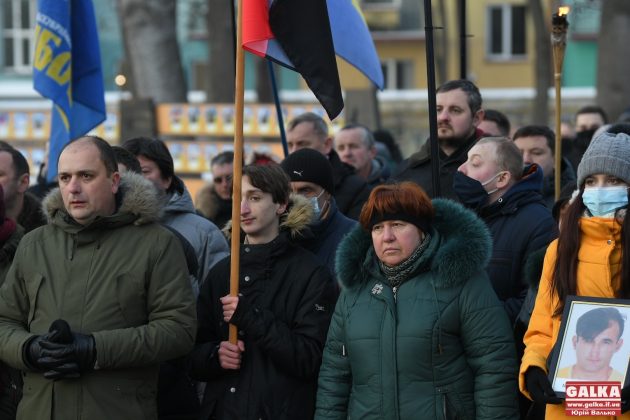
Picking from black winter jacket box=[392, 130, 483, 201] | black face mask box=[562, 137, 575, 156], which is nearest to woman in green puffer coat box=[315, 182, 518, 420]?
black winter jacket box=[392, 130, 483, 201]

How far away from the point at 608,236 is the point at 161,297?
6.42 ft

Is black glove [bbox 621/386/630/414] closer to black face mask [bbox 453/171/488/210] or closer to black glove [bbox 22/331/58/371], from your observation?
black face mask [bbox 453/171/488/210]

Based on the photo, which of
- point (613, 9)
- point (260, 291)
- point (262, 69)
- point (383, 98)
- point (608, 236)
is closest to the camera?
point (608, 236)

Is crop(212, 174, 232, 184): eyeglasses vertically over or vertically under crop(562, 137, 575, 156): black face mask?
under

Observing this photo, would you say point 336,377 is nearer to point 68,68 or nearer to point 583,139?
point 68,68

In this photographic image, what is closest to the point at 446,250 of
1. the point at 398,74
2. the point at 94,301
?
the point at 94,301

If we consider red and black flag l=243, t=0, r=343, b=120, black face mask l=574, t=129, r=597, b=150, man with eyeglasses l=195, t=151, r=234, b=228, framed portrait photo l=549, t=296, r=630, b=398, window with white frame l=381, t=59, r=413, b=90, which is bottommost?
framed portrait photo l=549, t=296, r=630, b=398

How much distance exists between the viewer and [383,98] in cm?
2964

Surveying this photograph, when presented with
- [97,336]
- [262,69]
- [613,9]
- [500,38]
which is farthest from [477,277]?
[500,38]

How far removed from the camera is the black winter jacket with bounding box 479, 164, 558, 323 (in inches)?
253

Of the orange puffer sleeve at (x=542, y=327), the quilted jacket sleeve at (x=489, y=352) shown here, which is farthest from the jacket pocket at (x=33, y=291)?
the orange puffer sleeve at (x=542, y=327)

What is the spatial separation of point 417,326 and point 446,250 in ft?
1.16

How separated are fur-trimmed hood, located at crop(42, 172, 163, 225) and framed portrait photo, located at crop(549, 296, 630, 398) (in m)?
1.95

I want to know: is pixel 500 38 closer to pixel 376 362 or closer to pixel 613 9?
pixel 613 9
